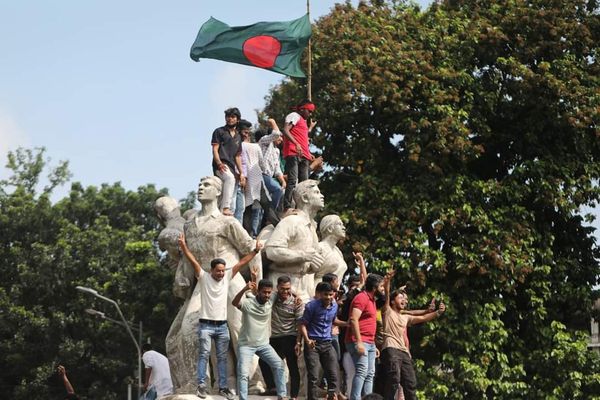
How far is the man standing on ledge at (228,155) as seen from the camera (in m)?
18.4

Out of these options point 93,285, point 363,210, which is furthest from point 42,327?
point 363,210

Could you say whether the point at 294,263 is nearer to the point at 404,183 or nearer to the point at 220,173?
the point at 220,173

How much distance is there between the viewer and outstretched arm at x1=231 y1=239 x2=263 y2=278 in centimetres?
1667

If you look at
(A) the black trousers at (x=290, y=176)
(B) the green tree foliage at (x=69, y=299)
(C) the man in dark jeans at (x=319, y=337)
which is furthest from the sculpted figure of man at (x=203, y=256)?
(B) the green tree foliage at (x=69, y=299)

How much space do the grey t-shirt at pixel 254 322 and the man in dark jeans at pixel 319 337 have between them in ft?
1.43

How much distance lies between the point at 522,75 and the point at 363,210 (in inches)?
181

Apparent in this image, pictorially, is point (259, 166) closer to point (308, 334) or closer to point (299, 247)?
point (299, 247)

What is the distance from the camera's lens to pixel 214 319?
16234 millimetres

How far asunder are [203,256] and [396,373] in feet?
9.62

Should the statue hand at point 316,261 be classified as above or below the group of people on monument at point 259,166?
below

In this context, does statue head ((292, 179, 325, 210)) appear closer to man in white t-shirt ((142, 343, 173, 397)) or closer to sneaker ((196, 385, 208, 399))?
man in white t-shirt ((142, 343, 173, 397))

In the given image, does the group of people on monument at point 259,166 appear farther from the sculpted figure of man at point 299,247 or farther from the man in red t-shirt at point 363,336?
the man in red t-shirt at point 363,336

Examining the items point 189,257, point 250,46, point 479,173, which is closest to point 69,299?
point 479,173

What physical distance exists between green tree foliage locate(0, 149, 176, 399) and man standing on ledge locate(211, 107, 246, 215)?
26.6 m
